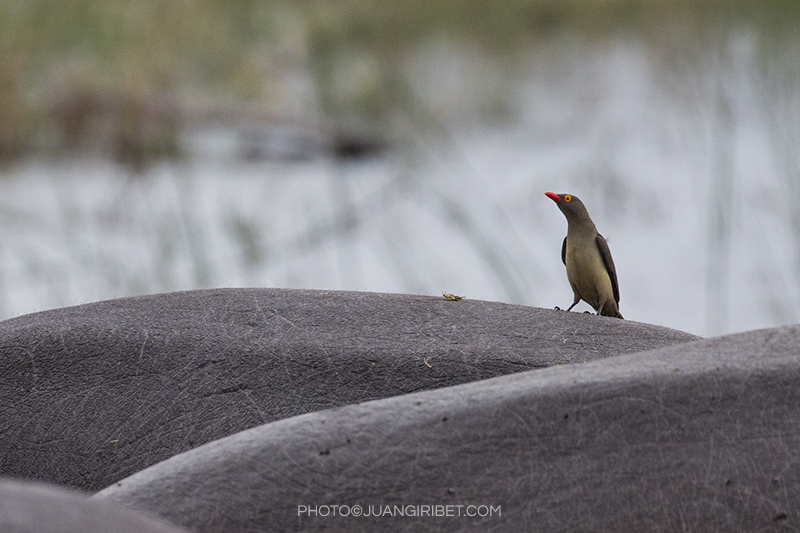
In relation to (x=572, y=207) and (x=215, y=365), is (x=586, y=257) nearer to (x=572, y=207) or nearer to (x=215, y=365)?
(x=572, y=207)

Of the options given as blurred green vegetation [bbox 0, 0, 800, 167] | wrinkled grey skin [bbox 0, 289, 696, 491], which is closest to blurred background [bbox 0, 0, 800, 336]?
blurred green vegetation [bbox 0, 0, 800, 167]

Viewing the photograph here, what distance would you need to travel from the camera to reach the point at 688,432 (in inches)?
15.9

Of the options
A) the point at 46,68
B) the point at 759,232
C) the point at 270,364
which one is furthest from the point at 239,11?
the point at 270,364

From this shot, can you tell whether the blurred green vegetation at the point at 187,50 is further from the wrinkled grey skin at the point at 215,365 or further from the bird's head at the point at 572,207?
the wrinkled grey skin at the point at 215,365

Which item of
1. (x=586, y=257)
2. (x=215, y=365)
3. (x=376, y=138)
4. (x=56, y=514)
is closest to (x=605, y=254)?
(x=586, y=257)

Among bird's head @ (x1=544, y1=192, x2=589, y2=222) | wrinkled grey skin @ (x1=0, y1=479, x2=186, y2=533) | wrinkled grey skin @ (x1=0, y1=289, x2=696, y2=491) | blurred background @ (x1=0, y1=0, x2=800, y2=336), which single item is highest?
blurred background @ (x1=0, y1=0, x2=800, y2=336)

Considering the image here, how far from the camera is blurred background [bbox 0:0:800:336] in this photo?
1307 mm

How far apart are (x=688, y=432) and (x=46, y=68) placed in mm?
2112

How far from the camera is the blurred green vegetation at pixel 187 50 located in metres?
1.96

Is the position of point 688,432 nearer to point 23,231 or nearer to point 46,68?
point 23,231

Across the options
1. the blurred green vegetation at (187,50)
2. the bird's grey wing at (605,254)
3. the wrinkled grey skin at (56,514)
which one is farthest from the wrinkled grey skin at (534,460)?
the blurred green vegetation at (187,50)

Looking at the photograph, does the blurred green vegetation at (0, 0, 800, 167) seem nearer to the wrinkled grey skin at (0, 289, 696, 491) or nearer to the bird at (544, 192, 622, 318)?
the bird at (544, 192, 622, 318)

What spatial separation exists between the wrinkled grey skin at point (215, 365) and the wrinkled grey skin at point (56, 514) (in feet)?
0.88

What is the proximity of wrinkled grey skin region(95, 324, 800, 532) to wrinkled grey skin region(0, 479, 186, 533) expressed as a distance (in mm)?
77
